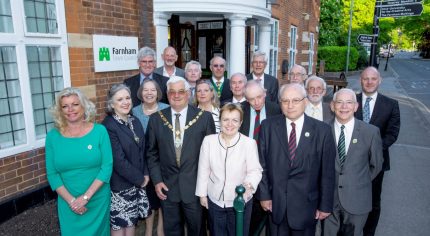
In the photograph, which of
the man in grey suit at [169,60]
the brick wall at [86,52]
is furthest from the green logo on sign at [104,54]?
the man in grey suit at [169,60]

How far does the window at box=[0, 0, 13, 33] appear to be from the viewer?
3771 mm

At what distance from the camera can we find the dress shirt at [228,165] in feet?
8.93

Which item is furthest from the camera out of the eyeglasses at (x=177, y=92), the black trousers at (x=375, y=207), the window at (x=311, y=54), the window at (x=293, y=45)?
the window at (x=311, y=54)

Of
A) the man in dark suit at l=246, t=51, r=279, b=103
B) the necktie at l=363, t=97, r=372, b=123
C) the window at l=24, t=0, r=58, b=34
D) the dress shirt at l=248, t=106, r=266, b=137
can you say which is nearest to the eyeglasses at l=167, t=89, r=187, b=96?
the dress shirt at l=248, t=106, r=266, b=137

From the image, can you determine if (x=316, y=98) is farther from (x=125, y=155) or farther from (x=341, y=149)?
(x=125, y=155)

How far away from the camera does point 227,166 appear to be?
273 cm

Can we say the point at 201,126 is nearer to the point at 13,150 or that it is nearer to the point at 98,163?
the point at 98,163

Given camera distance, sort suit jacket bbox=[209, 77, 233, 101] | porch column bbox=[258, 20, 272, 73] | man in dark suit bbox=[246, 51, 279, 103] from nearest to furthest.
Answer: suit jacket bbox=[209, 77, 233, 101]
man in dark suit bbox=[246, 51, 279, 103]
porch column bbox=[258, 20, 272, 73]

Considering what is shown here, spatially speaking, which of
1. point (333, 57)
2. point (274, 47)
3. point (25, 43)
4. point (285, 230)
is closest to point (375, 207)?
A: point (285, 230)

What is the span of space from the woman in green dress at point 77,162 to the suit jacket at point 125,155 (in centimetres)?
9

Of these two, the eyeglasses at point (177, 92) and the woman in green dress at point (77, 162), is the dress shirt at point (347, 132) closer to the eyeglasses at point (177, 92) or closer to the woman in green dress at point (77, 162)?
the eyeglasses at point (177, 92)

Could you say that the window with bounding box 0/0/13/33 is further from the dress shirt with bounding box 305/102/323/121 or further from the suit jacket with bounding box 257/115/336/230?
the dress shirt with bounding box 305/102/323/121

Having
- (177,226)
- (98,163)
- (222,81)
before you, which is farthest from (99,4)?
(177,226)

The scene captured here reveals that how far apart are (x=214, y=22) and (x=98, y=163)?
22.2ft
